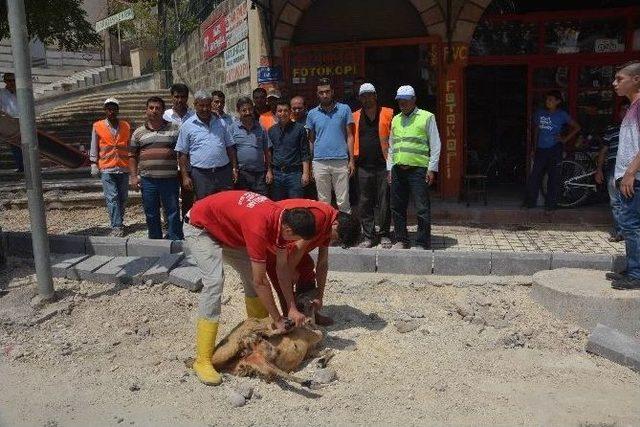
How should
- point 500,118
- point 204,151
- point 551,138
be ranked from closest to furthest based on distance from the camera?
1. point 204,151
2. point 551,138
3. point 500,118

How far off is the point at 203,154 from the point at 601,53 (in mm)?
6350

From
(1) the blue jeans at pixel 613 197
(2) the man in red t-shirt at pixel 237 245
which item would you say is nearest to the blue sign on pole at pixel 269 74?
(1) the blue jeans at pixel 613 197

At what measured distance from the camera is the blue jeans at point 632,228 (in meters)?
4.54

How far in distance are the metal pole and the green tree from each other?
836cm

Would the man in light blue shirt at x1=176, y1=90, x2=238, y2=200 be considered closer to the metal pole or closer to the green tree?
the metal pole

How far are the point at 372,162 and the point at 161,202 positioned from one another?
2458 mm

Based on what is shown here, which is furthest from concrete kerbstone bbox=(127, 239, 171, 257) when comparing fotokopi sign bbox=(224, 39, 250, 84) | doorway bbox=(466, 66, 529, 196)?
doorway bbox=(466, 66, 529, 196)

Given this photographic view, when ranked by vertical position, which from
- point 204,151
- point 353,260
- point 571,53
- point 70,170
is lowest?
point 353,260

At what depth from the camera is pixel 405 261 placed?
5848mm

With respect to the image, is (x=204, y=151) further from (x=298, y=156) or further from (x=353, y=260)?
(x=353, y=260)

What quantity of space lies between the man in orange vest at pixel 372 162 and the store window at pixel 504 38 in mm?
3460

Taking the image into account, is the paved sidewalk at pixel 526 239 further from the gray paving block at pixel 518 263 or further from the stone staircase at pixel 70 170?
the stone staircase at pixel 70 170

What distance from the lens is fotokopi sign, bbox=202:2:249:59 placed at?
9763 mm

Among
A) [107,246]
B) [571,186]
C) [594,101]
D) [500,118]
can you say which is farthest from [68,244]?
[500,118]
